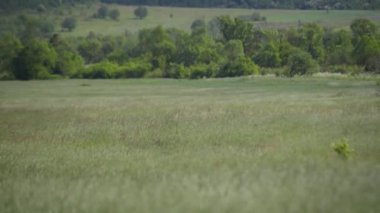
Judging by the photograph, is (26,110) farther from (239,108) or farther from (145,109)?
(239,108)

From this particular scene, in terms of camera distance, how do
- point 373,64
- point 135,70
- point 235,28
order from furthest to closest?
1. point 235,28
2. point 135,70
3. point 373,64

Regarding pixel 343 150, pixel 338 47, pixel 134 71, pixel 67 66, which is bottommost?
pixel 134 71

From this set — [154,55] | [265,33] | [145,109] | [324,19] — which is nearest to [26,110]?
[145,109]

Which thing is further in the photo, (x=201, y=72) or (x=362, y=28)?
(x=362, y=28)

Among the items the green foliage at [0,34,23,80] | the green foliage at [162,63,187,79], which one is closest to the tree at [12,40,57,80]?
the green foliage at [0,34,23,80]

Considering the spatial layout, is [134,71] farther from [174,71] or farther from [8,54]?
[8,54]

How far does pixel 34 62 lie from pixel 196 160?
108135 millimetres

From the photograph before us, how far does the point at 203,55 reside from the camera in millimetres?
130000

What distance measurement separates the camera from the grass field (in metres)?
13.1

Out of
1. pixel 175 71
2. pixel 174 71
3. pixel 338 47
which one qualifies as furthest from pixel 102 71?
pixel 338 47

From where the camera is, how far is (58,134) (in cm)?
3056

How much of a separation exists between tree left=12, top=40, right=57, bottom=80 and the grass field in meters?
84.6

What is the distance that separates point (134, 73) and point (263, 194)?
113665 millimetres

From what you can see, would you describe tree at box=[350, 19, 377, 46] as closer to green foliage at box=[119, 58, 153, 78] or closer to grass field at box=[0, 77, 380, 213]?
green foliage at box=[119, 58, 153, 78]
